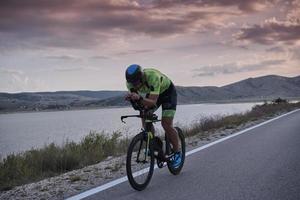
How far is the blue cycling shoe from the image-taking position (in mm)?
7980

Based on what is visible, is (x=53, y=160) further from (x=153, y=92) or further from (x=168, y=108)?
(x=153, y=92)

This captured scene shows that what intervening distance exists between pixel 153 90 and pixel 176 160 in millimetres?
1747

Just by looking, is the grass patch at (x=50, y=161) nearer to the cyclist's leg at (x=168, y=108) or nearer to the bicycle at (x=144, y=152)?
the bicycle at (x=144, y=152)

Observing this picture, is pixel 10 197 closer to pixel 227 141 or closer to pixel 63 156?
pixel 63 156

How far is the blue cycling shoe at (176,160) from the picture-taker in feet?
26.2

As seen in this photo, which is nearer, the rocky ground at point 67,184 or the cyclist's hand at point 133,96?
the cyclist's hand at point 133,96

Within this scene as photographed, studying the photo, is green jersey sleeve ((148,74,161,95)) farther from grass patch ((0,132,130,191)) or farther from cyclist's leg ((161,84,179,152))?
grass patch ((0,132,130,191))

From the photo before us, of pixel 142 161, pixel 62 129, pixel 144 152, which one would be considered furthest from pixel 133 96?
pixel 62 129

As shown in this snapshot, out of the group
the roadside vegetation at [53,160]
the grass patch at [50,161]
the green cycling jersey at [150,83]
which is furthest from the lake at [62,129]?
the green cycling jersey at [150,83]

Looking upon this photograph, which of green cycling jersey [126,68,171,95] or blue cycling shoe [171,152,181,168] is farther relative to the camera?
blue cycling shoe [171,152,181,168]

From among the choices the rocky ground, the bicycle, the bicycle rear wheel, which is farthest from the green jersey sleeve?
the rocky ground

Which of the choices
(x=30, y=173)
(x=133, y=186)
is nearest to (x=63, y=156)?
(x=30, y=173)

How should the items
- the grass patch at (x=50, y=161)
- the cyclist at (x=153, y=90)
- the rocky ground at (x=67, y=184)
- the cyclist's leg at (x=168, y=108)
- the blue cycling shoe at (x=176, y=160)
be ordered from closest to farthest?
the cyclist at (x=153, y=90) → the rocky ground at (x=67, y=184) → the cyclist's leg at (x=168, y=108) → the blue cycling shoe at (x=176, y=160) → the grass patch at (x=50, y=161)

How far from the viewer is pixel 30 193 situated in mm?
7098
